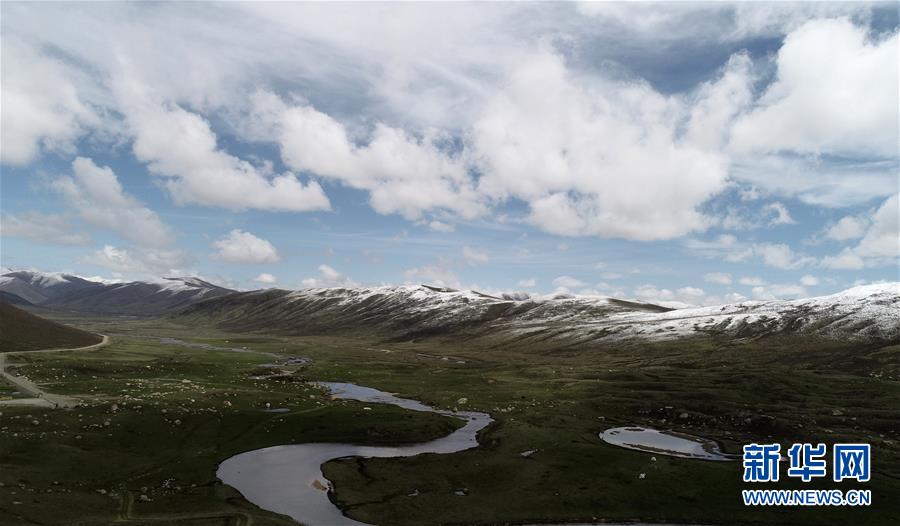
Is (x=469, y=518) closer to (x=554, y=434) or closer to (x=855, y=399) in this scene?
(x=554, y=434)

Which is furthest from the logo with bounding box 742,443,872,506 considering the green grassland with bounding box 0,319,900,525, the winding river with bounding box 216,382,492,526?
the winding river with bounding box 216,382,492,526

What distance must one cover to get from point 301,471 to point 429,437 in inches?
1121

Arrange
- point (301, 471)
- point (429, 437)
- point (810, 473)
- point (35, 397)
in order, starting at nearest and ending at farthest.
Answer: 1. point (810, 473)
2. point (301, 471)
3. point (429, 437)
4. point (35, 397)

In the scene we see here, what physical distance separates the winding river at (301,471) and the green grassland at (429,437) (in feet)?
8.12

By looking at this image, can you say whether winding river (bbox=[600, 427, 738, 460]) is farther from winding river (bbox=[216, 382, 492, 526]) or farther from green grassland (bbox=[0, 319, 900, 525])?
winding river (bbox=[216, 382, 492, 526])

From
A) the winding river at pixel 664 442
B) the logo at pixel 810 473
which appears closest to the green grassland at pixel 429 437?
the logo at pixel 810 473

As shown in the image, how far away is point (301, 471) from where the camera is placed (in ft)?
258

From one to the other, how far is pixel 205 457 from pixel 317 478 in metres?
18.9

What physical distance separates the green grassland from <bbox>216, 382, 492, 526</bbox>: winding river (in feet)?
8.12

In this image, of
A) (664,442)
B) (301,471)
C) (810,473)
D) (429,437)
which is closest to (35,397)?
(301,471)

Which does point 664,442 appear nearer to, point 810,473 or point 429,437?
point 810,473

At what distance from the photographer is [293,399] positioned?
125 metres

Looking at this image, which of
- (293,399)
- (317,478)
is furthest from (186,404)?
(317,478)

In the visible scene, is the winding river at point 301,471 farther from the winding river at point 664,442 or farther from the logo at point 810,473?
the logo at point 810,473
